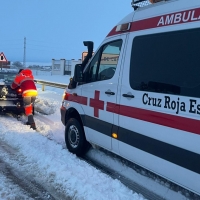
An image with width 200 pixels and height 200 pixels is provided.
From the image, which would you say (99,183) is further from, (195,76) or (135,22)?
(135,22)

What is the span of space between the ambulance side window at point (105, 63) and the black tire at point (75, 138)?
1.02 meters

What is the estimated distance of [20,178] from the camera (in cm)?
435

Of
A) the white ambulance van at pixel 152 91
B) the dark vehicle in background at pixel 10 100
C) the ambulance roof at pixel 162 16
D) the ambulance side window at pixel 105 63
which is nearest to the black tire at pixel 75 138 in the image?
the white ambulance van at pixel 152 91

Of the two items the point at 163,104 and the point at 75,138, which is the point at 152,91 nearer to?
the point at 163,104

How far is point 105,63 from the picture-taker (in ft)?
15.1

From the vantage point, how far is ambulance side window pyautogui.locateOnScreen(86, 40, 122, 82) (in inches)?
171

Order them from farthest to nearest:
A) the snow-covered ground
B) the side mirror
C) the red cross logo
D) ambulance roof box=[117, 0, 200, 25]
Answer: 1. the side mirror
2. the red cross logo
3. the snow-covered ground
4. ambulance roof box=[117, 0, 200, 25]

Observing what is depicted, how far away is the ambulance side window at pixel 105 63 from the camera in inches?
171

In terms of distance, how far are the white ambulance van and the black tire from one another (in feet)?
1.22

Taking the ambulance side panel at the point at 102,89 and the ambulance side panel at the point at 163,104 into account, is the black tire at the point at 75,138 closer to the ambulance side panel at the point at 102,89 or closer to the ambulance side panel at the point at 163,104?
the ambulance side panel at the point at 102,89

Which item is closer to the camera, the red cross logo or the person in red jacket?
the red cross logo

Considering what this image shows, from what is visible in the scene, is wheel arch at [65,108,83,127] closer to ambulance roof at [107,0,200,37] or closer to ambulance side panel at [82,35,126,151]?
ambulance side panel at [82,35,126,151]

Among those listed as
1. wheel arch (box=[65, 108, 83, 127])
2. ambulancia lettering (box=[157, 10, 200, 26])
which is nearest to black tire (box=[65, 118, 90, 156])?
wheel arch (box=[65, 108, 83, 127])

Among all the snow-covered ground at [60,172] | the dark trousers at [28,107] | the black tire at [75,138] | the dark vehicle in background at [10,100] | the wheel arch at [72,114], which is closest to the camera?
the snow-covered ground at [60,172]
